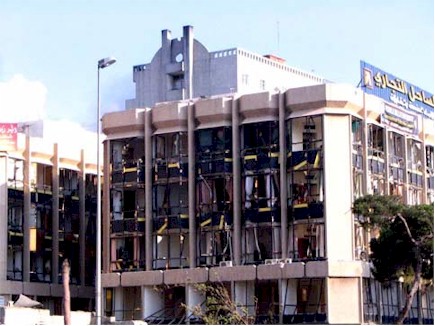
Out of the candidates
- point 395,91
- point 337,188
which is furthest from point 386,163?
point 395,91

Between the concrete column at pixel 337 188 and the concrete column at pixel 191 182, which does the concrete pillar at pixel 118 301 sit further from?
the concrete column at pixel 337 188

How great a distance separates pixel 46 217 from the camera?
3280 inches

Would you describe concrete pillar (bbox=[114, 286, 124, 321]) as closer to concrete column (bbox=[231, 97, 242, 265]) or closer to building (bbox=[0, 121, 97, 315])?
concrete column (bbox=[231, 97, 242, 265])

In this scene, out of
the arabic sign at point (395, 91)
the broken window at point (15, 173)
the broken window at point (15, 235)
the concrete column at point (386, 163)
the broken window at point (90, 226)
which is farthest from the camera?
the broken window at point (90, 226)

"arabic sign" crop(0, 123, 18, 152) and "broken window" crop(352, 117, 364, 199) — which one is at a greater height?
"arabic sign" crop(0, 123, 18, 152)

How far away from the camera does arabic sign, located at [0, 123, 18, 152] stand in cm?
7969

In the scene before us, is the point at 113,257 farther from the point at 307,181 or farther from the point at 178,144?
the point at 307,181

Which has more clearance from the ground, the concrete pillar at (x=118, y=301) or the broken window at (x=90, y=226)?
the broken window at (x=90, y=226)

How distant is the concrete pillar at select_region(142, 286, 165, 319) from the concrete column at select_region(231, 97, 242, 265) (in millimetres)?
5711

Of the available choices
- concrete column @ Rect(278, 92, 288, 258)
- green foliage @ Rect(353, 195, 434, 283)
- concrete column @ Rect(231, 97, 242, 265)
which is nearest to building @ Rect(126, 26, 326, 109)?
concrete column @ Rect(231, 97, 242, 265)

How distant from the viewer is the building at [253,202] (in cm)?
6706

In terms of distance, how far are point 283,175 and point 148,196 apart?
906 centimetres

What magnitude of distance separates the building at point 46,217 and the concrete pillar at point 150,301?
35.3ft

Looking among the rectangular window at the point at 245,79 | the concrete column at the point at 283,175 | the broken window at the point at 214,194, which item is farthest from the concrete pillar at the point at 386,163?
the rectangular window at the point at 245,79
